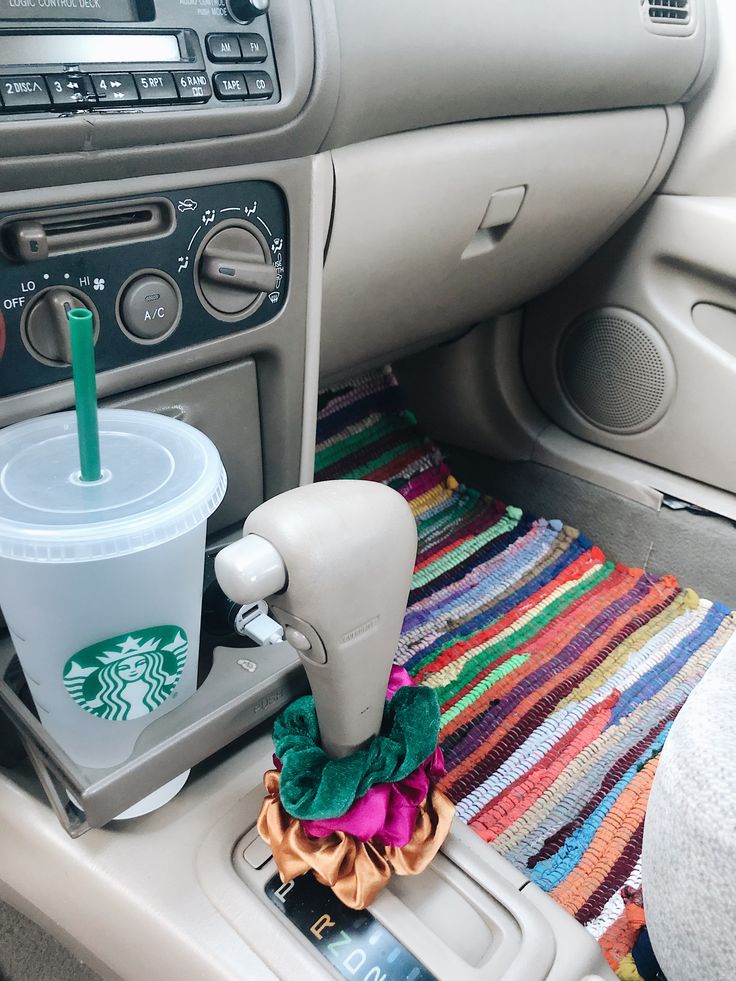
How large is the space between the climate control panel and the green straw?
0.10 metres

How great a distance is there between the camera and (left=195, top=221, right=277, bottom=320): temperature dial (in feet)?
1.95

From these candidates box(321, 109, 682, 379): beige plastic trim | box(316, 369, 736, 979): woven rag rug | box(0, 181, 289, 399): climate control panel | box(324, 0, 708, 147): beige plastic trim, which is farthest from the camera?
box(316, 369, 736, 979): woven rag rug

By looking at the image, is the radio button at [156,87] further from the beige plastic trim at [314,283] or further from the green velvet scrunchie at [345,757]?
the green velvet scrunchie at [345,757]

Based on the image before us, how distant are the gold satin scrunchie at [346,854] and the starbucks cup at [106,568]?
101mm

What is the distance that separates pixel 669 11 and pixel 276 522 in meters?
0.90

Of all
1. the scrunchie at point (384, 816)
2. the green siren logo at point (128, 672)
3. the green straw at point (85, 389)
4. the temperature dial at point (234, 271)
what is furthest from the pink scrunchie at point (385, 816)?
the temperature dial at point (234, 271)

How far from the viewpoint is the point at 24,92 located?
0.46 meters

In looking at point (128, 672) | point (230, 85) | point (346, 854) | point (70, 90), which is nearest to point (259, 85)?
point (230, 85)

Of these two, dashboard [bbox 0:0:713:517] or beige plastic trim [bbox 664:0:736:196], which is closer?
dashboard [bbox 0:0:713:517]

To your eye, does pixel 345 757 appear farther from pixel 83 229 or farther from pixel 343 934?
pixel 83 229

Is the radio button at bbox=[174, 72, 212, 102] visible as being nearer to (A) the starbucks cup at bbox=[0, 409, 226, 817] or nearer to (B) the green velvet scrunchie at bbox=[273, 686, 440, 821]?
(A) the starbucks cup at bbox=[0, 409, 226, 817]

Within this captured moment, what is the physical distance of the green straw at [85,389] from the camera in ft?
1.34

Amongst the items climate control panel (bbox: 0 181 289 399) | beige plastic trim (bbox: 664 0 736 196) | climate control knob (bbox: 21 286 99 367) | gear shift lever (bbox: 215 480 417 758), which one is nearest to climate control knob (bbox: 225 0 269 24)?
climate control panel (bbox: 0 181 289 399)

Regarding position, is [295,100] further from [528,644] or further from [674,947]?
[528,644]
